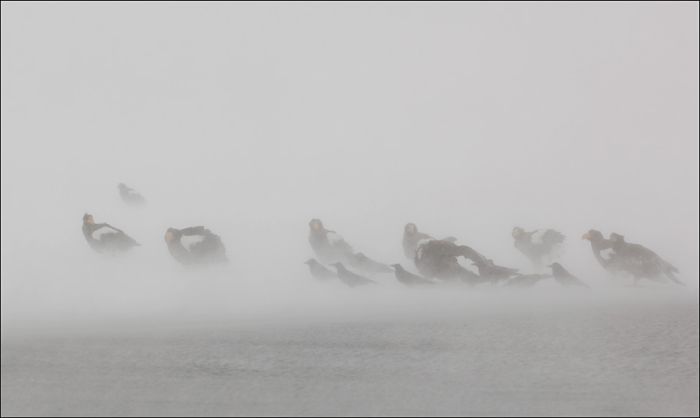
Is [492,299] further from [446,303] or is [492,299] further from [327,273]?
[327,273]

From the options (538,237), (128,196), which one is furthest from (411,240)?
(128,196)

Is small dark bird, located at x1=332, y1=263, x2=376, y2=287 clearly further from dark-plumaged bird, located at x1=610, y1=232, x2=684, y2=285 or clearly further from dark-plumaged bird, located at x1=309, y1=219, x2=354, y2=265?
dark-plumaged bird, located at x1=610, y1=232, x2=684, y2=285

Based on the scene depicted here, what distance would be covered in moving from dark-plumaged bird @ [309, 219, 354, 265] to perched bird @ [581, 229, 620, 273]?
12.6 ft

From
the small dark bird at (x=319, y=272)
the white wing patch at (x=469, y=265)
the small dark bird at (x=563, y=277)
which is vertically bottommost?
the small dark bird at (x=563, y=277)

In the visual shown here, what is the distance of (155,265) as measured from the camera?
13930 millimetres

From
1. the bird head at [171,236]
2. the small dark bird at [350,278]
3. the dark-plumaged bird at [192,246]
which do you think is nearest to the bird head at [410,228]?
the small dark bird at [350,278]

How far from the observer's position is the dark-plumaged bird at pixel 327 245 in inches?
533

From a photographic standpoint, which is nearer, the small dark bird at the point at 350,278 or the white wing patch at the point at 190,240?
the small dark bird at the point at 350,278

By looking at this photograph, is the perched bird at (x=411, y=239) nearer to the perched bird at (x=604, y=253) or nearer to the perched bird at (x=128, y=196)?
the perched bird at (x=604, y=253)

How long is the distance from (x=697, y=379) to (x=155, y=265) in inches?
388

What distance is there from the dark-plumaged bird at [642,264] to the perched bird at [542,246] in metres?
1.49

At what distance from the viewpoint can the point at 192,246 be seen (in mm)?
13164

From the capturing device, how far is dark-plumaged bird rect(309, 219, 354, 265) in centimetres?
1355

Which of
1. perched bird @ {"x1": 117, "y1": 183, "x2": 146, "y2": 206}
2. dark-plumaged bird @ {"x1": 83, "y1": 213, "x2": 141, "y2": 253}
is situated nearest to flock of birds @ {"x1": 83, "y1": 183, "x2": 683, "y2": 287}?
dark-plumaged bird @ {"x1": 83, "y1": 213, "x2": 141, "y2": 253}
